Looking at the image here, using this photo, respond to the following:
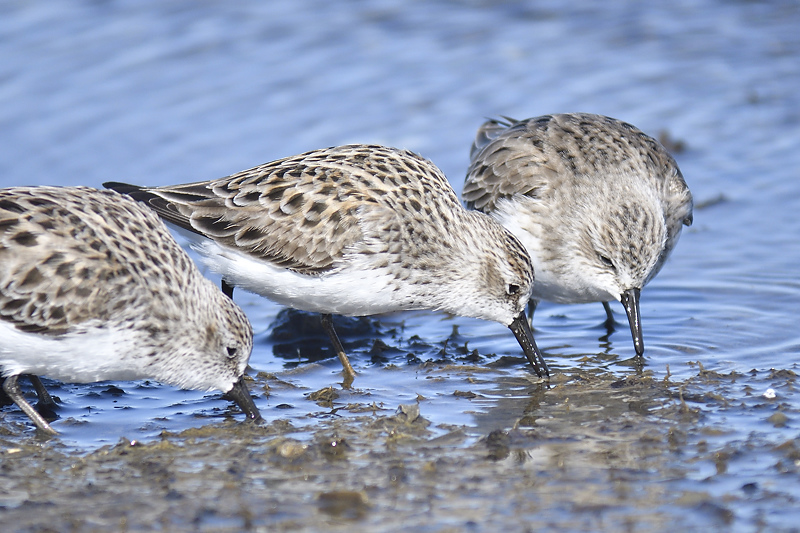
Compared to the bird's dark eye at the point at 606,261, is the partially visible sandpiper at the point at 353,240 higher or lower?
higher

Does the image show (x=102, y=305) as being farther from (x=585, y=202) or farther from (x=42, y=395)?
(x=585, y=202)

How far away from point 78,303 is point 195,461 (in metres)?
1.13

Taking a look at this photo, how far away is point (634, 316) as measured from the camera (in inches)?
293

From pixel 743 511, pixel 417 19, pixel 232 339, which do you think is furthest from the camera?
pixel 417 19

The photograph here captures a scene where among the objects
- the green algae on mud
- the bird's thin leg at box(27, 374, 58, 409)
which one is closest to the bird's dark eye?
the green algae on mud

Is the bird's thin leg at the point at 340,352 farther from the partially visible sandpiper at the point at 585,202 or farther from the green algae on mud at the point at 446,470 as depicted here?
the partially visible sandpiper at the point at 585,202

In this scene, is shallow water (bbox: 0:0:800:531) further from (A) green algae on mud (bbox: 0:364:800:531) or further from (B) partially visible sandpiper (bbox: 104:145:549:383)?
(B) partially visible sandpiper (bbox: 104:145:549:383)

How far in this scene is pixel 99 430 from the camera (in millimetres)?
6188

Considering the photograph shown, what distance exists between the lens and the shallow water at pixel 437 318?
5.10 m

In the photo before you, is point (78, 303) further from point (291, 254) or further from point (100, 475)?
point (291, 254)

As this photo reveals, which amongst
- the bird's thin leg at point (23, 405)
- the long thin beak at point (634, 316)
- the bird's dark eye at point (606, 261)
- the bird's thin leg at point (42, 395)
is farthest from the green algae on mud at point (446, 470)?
the bird's dark eye at point (606, 261)

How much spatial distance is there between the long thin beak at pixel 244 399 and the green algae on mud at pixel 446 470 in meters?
0.12

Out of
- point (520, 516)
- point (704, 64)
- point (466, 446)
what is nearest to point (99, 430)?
point (466, 446)

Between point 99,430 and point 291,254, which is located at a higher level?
point 291,254
